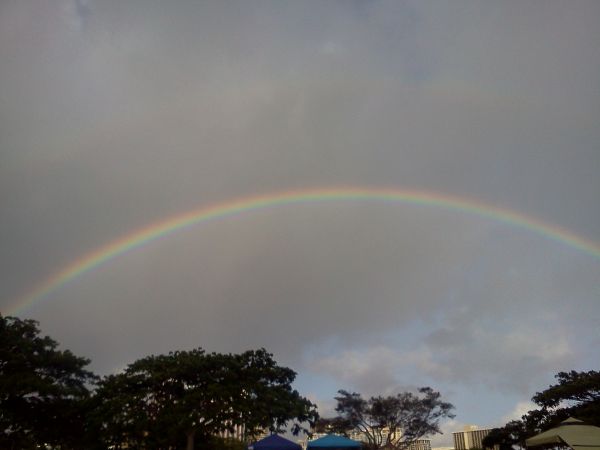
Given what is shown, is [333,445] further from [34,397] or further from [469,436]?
[469,436]

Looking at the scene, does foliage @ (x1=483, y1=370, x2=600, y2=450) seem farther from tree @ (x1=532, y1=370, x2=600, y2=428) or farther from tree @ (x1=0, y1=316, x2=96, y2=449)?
tree @ (x1=0, y1=316, x2=96, y2=449)

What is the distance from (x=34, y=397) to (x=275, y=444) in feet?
36.3

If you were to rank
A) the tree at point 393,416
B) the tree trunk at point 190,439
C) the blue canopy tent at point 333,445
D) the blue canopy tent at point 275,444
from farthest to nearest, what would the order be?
the tree at point 393,416
the tree trunk at point 190,439
the blue canopy tent at point 333,445
the blue canopy tent at point 275,444

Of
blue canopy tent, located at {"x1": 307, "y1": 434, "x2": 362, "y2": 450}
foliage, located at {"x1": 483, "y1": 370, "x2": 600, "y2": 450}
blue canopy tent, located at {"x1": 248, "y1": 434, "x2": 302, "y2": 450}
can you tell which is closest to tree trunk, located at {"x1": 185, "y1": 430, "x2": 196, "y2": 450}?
blue canopy tent, located at {"x1": 248, "y1": 434, "x2": 302, "y2": 450}

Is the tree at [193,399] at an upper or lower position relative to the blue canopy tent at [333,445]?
upper

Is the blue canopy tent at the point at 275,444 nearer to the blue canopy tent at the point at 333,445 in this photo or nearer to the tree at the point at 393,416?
the blue canopy tent at the point at 333,445

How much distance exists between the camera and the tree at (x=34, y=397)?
802 inches

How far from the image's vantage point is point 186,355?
65.5 ft

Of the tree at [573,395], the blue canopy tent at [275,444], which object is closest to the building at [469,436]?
the tree at [573,395]

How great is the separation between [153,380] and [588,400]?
19.0 metres

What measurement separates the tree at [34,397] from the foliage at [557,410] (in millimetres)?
20068

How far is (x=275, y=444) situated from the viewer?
16.5 meters

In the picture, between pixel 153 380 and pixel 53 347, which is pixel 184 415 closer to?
pixel 153 380

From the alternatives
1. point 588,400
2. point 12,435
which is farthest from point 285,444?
point 588,400
